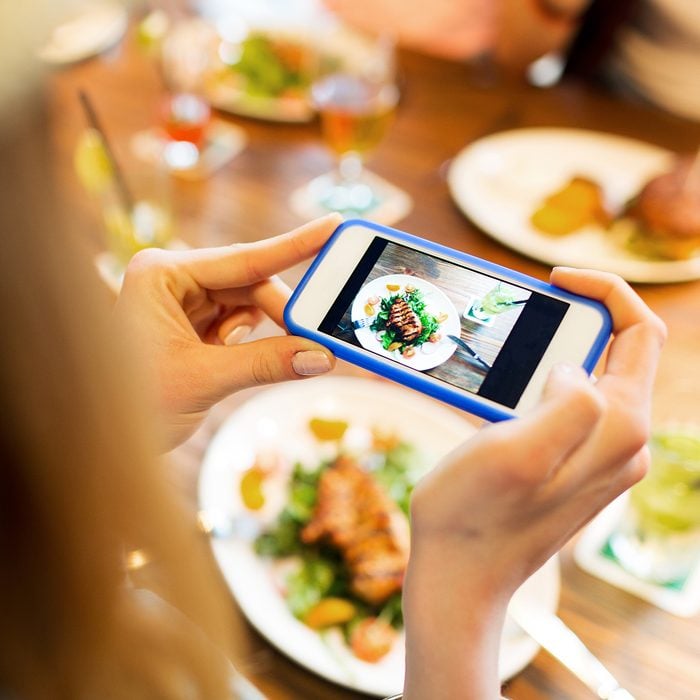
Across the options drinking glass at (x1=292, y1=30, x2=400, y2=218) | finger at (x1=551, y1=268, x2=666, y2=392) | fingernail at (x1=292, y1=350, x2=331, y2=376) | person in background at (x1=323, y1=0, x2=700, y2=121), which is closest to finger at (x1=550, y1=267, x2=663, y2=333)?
finger at (x1=551, y1=268, x2=666, y2=392)

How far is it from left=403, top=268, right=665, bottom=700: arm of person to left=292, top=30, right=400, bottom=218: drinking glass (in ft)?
2.52

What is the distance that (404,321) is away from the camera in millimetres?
715

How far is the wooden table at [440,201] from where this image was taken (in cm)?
76

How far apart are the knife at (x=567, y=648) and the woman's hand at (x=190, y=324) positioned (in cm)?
34

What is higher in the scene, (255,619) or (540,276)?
(540,276)

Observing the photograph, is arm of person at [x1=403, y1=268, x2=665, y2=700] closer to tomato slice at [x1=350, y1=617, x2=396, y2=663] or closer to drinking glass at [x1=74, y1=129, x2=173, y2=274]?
tomato slice at [x1=350, y1=617, x2=396, y2=663]

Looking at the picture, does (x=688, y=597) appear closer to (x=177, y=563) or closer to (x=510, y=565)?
(x=510, y=565)

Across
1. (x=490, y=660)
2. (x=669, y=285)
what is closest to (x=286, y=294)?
(x=490, y=660)

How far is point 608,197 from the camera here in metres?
1.40

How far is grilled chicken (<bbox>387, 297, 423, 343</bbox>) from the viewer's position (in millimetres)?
708

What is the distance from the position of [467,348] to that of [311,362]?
0.48 feet

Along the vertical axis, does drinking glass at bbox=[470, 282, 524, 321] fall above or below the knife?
above

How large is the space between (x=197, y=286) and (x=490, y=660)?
0.48 m

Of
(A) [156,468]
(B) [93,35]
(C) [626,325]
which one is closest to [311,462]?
(C) [626,325]
